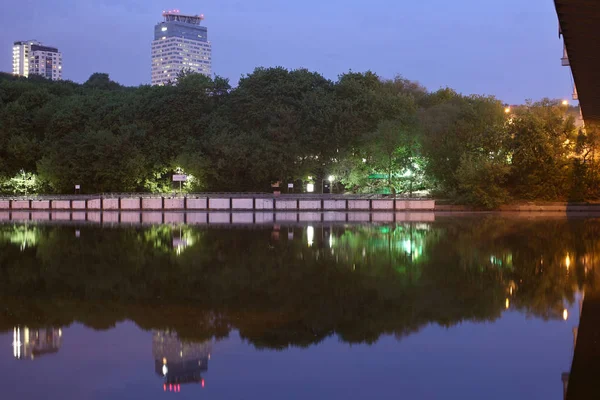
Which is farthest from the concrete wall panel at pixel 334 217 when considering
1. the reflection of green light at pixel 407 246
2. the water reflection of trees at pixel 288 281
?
the reflection of green light at pixel 407 246

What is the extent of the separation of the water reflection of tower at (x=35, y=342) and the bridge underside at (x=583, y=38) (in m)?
8.69

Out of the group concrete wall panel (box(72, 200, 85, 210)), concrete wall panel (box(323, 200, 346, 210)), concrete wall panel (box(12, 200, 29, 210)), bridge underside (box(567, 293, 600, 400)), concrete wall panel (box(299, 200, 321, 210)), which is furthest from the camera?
concrete wall panel (box(12, 200, 29, 210))

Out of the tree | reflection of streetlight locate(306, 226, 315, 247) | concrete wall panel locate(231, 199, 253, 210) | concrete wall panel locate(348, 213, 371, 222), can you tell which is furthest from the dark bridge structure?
concrete wall panel locate(231, 199, 253, 210)

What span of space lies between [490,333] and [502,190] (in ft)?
117

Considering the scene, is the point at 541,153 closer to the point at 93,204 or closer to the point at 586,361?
the point at 93,204

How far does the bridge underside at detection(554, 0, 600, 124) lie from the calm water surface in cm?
482

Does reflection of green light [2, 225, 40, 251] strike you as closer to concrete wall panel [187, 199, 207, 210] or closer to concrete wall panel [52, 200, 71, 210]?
concrete wall panel [187, 199, 207, 210]

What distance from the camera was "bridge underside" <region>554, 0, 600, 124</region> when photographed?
35.4 feet

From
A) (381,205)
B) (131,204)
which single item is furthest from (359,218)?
(131,204)

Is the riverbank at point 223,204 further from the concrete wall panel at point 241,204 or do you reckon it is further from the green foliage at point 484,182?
the green foliage at point 484,182

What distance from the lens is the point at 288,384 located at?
26.4 ft

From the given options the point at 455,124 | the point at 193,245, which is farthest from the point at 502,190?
the point at 193,245

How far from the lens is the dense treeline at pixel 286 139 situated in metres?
46.4

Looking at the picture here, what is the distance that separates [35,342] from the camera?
9891 mm
